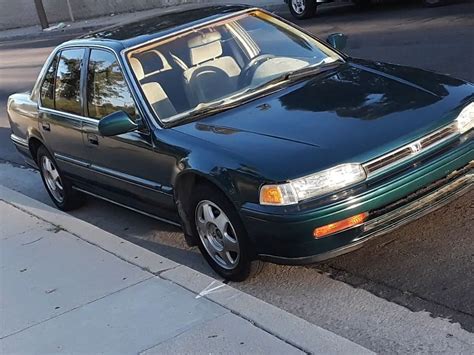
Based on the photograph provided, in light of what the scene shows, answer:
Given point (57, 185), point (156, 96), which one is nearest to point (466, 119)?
point (156, 96)

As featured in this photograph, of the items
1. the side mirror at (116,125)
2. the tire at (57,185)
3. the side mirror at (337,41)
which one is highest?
the side mirror at (337,41)

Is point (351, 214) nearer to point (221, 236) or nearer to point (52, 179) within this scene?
point (221, 236)

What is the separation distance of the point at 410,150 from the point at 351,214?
55 cm

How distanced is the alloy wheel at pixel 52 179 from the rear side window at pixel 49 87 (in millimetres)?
568

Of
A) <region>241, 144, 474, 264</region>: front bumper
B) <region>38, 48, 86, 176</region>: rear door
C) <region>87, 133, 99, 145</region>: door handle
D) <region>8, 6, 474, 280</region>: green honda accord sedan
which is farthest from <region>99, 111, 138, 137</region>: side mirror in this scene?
<region>241, 144, 474, 264</region>: front bumper

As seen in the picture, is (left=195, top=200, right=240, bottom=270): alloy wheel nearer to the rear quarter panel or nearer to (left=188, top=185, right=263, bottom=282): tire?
(left=188, top=185, right=263, bottom=282): tire

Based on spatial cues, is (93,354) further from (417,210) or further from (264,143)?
(417,210)

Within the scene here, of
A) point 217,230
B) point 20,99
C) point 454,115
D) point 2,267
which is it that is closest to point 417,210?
point 454,115

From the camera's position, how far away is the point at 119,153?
205 inches

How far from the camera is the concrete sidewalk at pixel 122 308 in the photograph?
3.61 metres

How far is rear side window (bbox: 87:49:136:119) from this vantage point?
5.13m

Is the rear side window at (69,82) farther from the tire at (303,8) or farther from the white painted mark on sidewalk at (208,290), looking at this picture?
the tire at (303,8)

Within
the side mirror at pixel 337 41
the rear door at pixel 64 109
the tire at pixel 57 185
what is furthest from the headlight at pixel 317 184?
the tire at pixel 57 185

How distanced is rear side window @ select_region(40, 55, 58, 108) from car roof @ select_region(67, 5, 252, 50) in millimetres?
499
